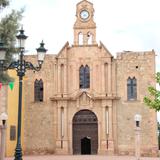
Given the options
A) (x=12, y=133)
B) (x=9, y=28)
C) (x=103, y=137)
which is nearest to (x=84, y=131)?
(x=103, y=137)

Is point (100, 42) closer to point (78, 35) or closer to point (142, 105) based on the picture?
point (78, 35)

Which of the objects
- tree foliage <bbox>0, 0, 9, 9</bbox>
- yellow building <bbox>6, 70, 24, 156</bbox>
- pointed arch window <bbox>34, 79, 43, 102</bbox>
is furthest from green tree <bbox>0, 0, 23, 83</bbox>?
pointed arch window <bbox>34, 79, 43, 102</bbox>

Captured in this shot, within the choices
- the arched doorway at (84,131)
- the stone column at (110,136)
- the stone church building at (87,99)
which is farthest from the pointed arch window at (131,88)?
the arched doorway at (84,131)

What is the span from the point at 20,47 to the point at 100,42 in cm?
2085

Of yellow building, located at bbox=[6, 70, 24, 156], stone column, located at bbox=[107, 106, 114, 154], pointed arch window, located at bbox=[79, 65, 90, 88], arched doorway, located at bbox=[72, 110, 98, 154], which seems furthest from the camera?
pointed arch window, located at bbox=[79, 65, 90, 88]

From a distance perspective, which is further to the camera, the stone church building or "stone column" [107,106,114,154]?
the stone church building

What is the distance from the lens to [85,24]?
37.6 metres

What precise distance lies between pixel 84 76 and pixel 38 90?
13.3 ft

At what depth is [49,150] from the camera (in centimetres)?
3691

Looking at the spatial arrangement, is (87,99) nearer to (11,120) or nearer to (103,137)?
(103,137)

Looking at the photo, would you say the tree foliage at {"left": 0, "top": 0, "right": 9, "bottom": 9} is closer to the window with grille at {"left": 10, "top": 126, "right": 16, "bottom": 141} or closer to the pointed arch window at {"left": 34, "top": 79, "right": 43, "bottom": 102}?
the window with grille at {"left": 10, "top": 126, "right": 16, "bottom": 141}

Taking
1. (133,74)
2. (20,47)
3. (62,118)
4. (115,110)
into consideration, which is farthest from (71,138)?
(20,47)

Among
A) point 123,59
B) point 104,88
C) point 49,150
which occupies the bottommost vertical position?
point 49,150

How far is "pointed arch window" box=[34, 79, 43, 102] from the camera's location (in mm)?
37781
